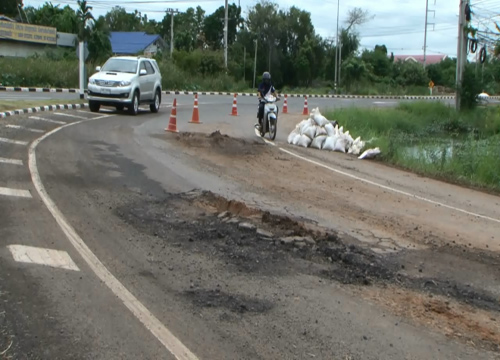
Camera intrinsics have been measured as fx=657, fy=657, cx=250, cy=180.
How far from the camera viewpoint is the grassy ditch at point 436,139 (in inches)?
598

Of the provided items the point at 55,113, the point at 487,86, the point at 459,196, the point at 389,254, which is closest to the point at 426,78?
the point at 487,86

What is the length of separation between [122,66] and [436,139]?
12.5 m

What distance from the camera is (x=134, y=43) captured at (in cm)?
8481

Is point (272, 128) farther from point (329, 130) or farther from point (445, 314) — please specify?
point (445, 314)

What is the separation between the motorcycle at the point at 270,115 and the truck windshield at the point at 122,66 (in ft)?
21.9

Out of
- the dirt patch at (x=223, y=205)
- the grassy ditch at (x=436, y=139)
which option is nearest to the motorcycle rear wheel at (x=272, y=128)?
the grassy ditch at (x=436, y=139)

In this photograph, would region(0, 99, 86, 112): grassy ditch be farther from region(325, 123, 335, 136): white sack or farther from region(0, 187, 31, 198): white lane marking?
region(0, 187, 31, 198): white lane marking

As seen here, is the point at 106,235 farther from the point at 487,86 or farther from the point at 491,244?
the point at 487,86

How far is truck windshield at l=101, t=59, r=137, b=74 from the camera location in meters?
23.7

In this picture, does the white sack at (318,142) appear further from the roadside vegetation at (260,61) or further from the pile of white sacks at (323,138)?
the roadside vegetation at (260,61)

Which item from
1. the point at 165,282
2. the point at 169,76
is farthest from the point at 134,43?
the point at 165,282

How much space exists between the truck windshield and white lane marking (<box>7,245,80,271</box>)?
1730cm

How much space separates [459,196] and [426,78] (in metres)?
74.6

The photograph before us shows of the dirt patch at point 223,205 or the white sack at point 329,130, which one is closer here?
the dirt patch at point 223,205
